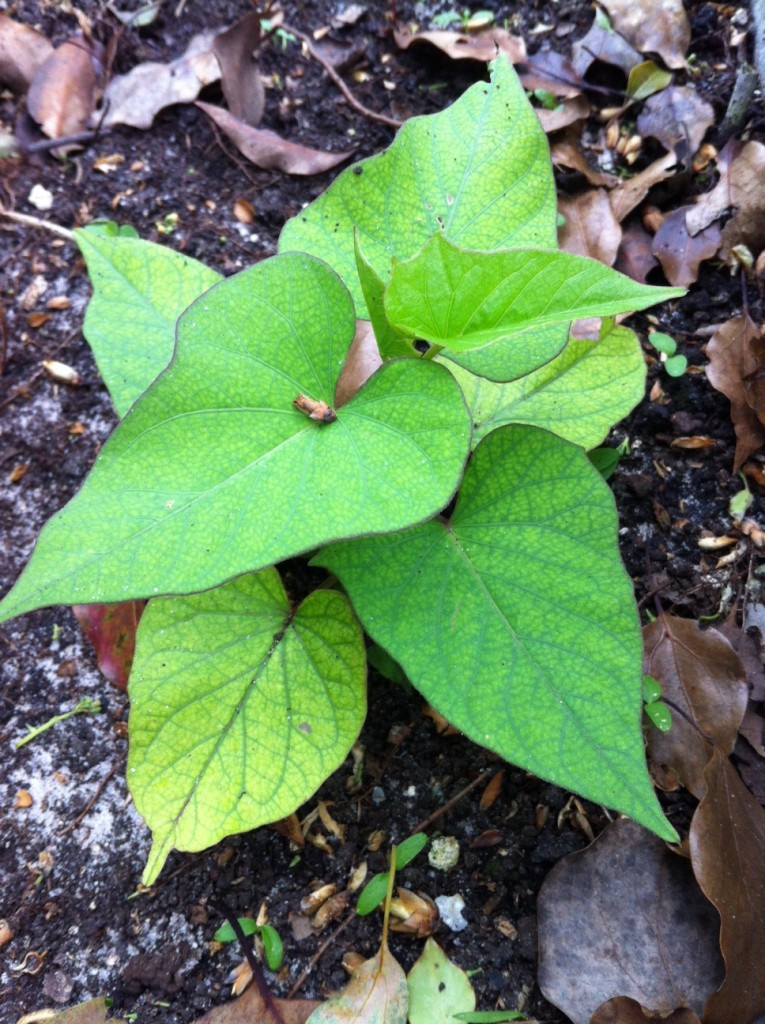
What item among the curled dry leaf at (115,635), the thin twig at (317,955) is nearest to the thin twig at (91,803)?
the curled dry leaf at (115,635)

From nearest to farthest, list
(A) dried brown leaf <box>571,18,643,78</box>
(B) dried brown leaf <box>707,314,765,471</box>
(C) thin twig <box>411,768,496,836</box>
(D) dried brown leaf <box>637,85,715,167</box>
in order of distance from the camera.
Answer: (C) thin twig <box>411,768,496,836</box> → (B) dried brown leaf <box>707,314,765,471</box> → (D) dried brown leaf <box>637,85,715,167</box> → (A) dried brown leaf <box>571,18,643,78</box>

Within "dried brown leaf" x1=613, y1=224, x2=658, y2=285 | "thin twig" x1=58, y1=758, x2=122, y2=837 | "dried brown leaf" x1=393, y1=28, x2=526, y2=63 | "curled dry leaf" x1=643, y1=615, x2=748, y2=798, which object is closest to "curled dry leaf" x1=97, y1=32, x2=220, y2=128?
"dried brown leaf" x1=393, y1=28, x2=526, y2=63

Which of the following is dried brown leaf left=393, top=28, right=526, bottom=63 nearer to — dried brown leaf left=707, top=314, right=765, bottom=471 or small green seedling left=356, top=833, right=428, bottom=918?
dried brown leaf left=707, top=314, right=765, bottom=471

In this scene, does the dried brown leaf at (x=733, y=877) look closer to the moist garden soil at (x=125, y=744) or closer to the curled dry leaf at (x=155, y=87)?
the moist garden soil at (x=125, y=744)

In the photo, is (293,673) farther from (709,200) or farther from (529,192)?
(709,200)

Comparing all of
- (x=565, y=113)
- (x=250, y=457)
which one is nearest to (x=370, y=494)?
(x=250, y=457)

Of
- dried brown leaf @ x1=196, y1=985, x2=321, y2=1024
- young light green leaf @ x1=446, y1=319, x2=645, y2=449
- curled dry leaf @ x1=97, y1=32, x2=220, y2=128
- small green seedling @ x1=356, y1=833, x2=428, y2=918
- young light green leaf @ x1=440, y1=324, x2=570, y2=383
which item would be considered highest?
curled dry leaf @ x1=97, y1=32, x2=220, y2=128

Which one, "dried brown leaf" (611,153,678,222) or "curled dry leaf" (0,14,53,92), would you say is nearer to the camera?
"dried brown leaf" (611,153,678,222)
